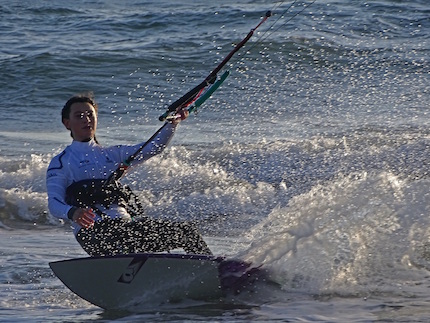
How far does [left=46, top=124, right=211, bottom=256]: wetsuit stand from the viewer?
5645mm

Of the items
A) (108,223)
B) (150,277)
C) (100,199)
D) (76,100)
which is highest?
(76,100)

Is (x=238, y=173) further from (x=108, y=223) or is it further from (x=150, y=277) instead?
(x=108, y=223)

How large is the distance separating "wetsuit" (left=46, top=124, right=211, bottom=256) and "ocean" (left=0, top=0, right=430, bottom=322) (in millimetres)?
378

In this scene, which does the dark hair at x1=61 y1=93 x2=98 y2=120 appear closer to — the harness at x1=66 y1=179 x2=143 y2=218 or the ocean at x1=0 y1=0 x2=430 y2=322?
the harness at x1=66 y1=179 x2=143 y2=218

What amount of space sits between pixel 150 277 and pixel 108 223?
16.3 inches

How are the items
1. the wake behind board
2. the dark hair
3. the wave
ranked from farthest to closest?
the wave, the dark hair, the wake behind board

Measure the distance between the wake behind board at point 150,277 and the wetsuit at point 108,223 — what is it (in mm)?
141

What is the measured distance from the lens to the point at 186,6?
824 inches

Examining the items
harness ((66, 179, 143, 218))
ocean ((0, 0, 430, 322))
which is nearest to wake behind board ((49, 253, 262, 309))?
ocean ((0, 0, 430, 322))

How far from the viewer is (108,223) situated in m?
5.61

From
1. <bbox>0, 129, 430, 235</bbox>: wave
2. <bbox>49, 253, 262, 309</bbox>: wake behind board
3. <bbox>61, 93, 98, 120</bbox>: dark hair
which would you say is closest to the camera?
<bbox>49, 253, 262, 309</bbox>: wake behind board

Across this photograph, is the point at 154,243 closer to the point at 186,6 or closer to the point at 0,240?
the point at 0,240

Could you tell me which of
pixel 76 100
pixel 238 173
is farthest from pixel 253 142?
pixel 76 100

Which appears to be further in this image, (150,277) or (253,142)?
(253,142)
